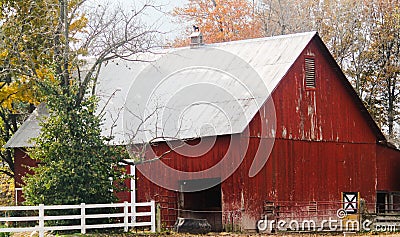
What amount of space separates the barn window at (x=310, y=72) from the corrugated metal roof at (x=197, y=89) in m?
0.66

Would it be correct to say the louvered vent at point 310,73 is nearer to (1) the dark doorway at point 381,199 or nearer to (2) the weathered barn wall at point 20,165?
(1) the dark doorway at point 381,199

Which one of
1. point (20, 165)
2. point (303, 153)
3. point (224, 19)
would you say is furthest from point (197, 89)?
point (224, 19)

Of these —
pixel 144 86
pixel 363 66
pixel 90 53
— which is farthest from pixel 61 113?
pixel 363 66

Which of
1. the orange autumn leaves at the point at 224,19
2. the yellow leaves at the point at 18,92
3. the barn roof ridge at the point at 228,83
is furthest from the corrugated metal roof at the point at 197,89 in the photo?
the orange autumn leaves at the point at 224,19

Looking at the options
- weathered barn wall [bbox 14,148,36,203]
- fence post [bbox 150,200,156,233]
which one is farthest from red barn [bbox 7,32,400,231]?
fence post [bbox 150,200,156,233]

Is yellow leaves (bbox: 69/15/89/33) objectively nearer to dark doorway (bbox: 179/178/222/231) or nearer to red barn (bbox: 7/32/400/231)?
red barn (bbox: 7/32/400/231)

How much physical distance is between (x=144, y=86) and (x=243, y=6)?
Answer: 20317 mm

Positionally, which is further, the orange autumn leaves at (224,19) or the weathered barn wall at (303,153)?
the orange autumn leaves at (224,19)

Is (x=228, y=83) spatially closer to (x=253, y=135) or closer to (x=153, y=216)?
(x=253, y=135)

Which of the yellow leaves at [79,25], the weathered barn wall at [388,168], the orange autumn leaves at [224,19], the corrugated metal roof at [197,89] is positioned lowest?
the weathered barn wall at [388,168]

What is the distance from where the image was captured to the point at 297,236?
25250mm

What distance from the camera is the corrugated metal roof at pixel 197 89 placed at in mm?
28703

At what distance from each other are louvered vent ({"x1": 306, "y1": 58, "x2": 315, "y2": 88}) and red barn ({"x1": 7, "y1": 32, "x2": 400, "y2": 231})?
35 millimetres

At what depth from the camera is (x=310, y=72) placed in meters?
30.6
